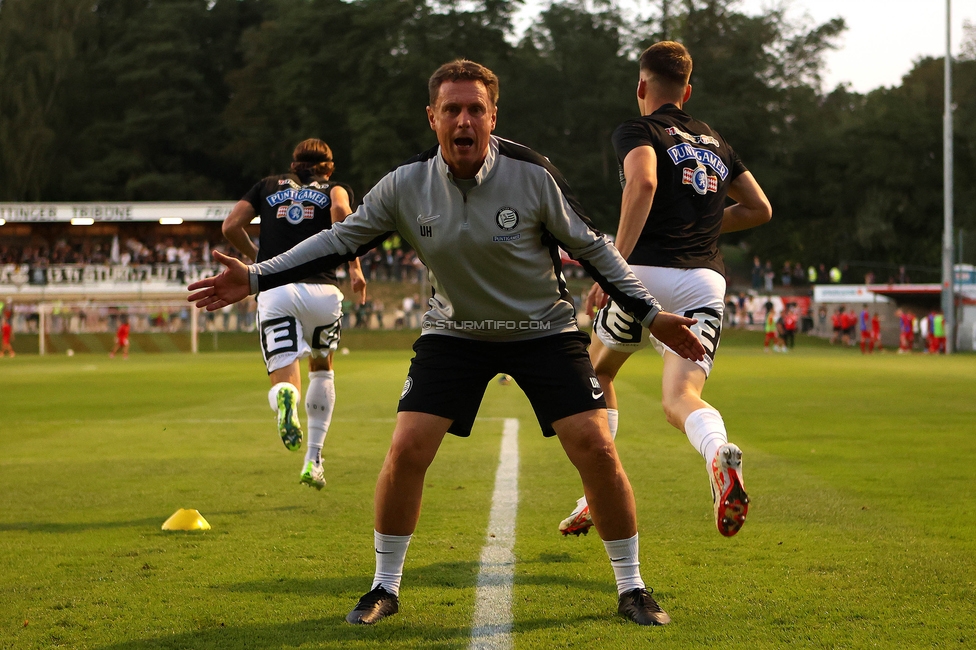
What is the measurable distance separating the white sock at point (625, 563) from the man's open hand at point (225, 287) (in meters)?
1.73

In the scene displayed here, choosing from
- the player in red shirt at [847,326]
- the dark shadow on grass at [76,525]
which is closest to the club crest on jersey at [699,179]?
the dark shadow on grass at [76,525]

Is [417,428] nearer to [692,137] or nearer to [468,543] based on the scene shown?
[468,543]

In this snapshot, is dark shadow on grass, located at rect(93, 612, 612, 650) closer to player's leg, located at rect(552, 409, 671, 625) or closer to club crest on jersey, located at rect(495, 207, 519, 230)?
player's leg, located at rect(552, 409, 671, 625)

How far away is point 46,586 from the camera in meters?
4.82

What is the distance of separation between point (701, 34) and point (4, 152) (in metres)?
49.9

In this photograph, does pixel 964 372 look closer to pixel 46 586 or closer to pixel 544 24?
pixel 46 586

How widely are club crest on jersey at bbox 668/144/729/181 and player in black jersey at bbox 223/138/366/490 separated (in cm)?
281

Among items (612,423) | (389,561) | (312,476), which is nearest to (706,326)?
(612,423)

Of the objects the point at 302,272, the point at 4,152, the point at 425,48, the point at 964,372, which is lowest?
the point at 964,372

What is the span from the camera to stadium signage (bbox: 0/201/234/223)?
195 ft

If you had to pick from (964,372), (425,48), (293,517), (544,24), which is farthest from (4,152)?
(293,517)

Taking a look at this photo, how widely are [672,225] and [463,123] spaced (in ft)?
5.09

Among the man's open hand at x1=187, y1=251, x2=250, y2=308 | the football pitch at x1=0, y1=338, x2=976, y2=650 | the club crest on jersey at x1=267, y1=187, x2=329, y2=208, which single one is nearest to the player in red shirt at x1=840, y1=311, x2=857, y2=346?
the football pitch at x1=0, y1=338, x2=976, y2=650

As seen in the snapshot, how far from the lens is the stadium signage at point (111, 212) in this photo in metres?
59.5
